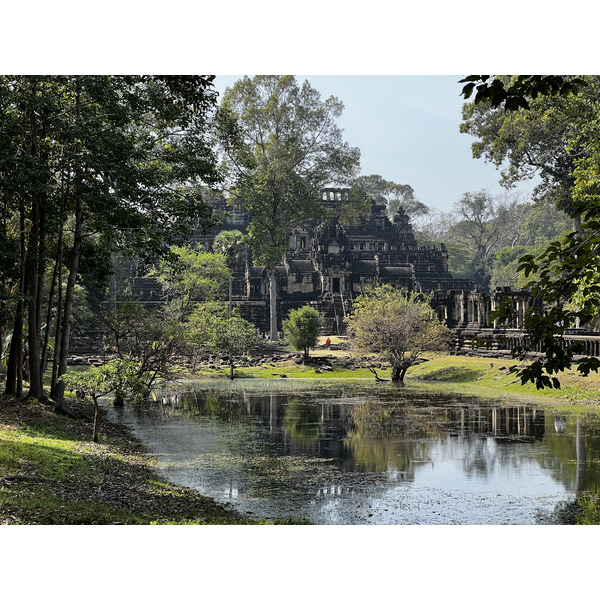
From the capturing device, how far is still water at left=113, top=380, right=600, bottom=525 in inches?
360

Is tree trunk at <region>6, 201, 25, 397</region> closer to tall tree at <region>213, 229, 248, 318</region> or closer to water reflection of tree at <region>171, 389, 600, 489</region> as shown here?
water reflection of tree at <region>171, 389, 600, 489</region>

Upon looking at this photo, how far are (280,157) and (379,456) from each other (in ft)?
102

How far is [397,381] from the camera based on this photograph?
26953mm

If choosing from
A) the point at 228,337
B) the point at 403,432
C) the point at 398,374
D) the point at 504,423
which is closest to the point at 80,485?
the point at 403,432

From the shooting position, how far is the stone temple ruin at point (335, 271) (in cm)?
4894

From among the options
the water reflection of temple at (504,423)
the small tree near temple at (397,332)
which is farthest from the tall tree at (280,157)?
the water reflection of temple at (504,423)

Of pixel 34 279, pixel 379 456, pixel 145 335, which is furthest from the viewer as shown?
pixel 145 335

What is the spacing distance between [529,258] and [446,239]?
3267 inches

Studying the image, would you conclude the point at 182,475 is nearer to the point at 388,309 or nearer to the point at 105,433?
the point at 105,433

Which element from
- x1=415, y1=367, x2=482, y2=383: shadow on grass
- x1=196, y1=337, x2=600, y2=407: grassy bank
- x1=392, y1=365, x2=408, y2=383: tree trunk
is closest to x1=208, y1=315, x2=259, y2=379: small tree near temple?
x1=196, y1=337, x2=600, y2=407: grassy bank

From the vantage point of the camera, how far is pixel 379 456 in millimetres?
12711

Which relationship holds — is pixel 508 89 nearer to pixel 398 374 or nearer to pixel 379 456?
pixel 379 456

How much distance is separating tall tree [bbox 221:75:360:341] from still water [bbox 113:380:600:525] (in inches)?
860

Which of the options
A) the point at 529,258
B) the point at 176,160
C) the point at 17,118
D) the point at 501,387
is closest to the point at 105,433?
the point at 17,118
